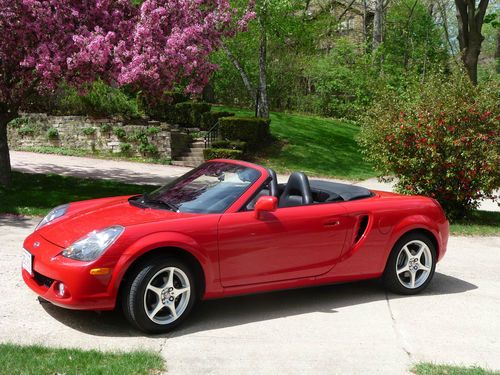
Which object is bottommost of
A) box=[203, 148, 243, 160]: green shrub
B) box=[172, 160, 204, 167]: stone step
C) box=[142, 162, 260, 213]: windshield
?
box=[172, 160, 204, 167]: stone step

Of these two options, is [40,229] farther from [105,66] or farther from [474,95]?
[474,95]

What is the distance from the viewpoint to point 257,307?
5.43 metres

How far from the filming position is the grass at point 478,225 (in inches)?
401

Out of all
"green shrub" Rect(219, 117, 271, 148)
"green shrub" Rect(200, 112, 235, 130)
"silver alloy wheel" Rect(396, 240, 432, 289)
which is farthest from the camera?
"green shrub" Rect(200, 112, 235, 130)

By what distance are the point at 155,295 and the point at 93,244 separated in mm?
629

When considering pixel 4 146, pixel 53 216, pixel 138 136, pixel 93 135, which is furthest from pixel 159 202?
pixel 93 135

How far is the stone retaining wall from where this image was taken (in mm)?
19828

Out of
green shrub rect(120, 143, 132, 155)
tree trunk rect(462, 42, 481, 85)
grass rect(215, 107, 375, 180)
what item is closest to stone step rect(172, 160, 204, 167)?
green shrub rect(120, 143, 132, 155)

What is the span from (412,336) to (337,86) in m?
28.0

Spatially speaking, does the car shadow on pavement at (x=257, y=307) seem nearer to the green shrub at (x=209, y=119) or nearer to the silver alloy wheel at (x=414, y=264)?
the silver alloy wheel at (x=414, y=264)

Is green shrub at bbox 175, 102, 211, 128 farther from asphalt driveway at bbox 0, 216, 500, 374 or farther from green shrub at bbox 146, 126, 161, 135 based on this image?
asphalt driveway at bbox 0, 216, 500, 374

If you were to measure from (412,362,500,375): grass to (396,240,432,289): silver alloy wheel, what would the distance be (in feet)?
5.79

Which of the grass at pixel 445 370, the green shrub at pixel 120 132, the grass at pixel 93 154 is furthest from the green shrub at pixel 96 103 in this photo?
the grass at pixel 445 370

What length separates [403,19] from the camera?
40469 millimetres
